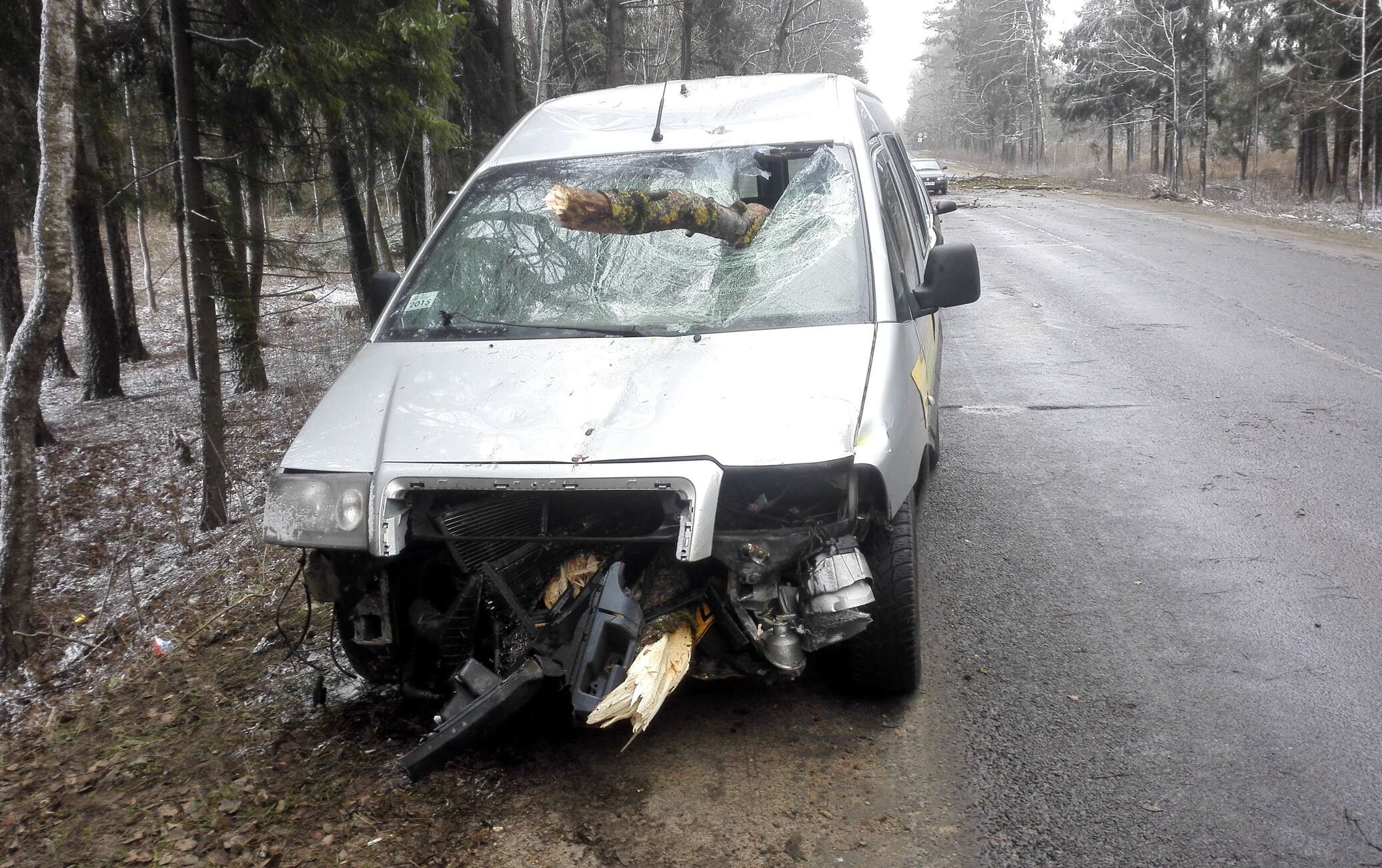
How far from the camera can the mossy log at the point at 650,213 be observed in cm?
385

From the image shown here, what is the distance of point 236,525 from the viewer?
7.66m

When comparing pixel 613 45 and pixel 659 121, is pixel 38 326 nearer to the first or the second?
pixel 659 121

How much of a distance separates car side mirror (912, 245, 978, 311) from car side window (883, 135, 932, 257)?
164cm

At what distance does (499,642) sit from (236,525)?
5.09 m

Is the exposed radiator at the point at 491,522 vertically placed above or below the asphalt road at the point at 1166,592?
above

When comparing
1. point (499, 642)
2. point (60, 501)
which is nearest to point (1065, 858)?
point (499, 642)

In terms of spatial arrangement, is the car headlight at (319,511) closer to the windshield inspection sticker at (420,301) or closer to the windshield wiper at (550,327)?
the windshield wiper at (550,327)

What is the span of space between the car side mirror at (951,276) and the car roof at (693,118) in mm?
877

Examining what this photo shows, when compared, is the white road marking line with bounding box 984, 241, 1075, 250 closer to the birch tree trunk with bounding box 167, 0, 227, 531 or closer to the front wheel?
the birch tree trunk with bounding box 167, 0, 227, 531

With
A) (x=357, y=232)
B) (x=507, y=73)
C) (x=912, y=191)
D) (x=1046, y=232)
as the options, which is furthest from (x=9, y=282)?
(x=1046, y=232)

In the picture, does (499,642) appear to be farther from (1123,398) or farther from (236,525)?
(1123,398)

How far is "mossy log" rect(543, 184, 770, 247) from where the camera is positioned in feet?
12.6

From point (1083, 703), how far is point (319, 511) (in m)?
2.79

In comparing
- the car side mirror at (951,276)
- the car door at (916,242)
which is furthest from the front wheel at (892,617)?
the car side mirror at (951,276)
